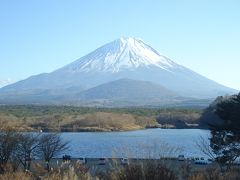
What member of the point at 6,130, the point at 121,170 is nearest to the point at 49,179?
the point at 121,170

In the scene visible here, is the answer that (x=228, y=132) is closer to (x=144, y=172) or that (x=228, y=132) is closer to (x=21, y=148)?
(x=21, y=148)

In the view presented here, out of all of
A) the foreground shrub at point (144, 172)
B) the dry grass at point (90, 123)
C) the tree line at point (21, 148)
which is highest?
the foreground shrub at point (144, 172)

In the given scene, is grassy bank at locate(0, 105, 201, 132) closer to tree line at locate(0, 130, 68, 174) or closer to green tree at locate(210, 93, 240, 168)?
tree line at locate(0, 130, 68, 174)

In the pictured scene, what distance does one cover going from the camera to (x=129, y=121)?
3396 inches

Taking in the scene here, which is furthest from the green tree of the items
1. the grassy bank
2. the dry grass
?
the dry grass

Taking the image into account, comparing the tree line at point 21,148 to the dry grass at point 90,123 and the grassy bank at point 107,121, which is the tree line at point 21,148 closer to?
the grassy bank at point 107,121

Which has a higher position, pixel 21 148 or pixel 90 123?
pixel 21 148

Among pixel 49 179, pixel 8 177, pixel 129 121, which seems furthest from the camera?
pixel 129 121

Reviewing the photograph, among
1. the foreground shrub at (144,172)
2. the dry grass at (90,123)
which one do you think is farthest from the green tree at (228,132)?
the dry grass at (90,123)

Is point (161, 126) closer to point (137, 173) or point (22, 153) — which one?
point (22, 153)

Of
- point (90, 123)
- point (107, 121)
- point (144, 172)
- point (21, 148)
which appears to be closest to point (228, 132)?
point (21, 148)

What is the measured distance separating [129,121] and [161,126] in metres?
4.97

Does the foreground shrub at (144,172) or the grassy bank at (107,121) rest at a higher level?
the foreground shrub at (144,172)

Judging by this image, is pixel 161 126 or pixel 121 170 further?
pixel 161 126
